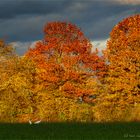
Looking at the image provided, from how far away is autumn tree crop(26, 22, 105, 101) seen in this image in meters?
67.0

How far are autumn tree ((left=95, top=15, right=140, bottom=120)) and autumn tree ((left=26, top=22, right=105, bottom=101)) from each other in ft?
7.08

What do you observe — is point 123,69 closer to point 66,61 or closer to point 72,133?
point 66,61

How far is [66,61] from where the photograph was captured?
226 ft

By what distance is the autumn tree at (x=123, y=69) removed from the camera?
6353 cm

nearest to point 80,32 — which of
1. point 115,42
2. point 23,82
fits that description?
point 115,42

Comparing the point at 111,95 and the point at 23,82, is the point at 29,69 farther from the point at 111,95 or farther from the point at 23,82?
the point at 111,95

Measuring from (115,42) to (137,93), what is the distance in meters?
8.79

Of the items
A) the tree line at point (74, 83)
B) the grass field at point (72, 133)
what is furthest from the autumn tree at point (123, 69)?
the grass field at point (72, 133)

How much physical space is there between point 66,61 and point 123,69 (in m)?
7.55

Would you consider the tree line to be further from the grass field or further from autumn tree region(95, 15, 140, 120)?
the grass field

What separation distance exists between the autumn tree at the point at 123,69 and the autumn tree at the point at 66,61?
2.16 meters

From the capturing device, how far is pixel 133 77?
64.2 meters

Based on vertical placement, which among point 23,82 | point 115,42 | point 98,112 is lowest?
point 98,112

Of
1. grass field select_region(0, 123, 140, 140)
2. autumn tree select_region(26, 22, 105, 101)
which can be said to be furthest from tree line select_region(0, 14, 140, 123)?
grass field select_region(0, 123, 140, 140)
